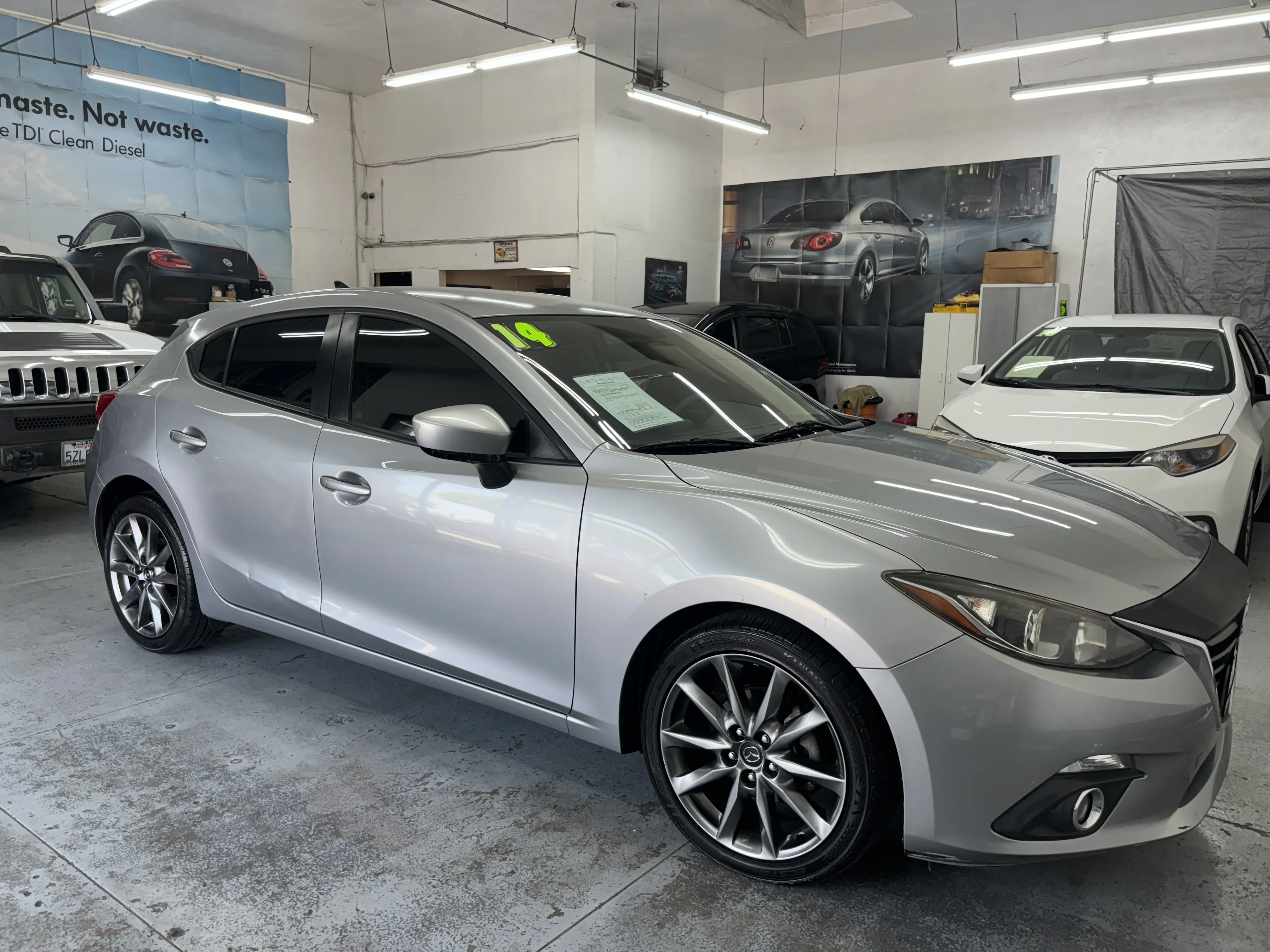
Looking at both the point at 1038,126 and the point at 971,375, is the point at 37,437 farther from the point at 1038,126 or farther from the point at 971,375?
the point at 1038,126

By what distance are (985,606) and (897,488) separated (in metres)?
0.44

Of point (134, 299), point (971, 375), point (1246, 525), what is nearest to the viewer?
point (1246, 525)

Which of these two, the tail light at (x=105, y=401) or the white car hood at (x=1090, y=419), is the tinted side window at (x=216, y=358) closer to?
the tail light at (x=105, y=401)

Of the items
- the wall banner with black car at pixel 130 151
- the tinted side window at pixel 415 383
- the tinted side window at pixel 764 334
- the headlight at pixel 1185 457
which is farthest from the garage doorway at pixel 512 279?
the tinted side window at pixel 415 383

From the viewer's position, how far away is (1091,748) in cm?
170

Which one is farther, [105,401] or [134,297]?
[134,297]

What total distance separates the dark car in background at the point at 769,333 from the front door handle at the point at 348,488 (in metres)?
5.72

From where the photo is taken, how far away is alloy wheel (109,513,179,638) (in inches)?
131

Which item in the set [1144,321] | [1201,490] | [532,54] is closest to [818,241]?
[532,54]

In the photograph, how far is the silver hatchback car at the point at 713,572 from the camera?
1751 mm

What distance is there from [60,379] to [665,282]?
25.2 feet

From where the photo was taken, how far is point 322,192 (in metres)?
12.6

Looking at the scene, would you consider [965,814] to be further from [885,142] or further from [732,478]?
[885,142]

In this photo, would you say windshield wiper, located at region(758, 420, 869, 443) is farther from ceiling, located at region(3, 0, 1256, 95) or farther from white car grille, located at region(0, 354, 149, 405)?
ceiling, located at region(3, 0, 1256, 95)
